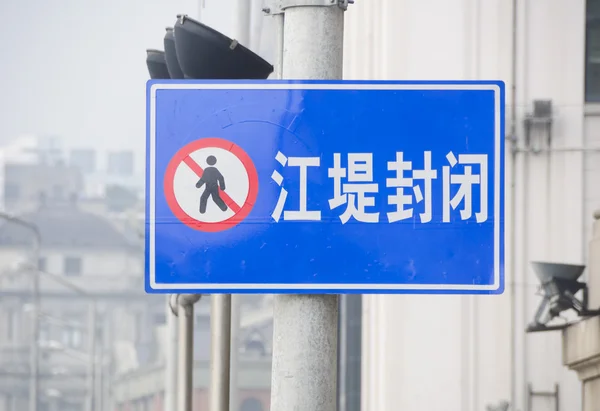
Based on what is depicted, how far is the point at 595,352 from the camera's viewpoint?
11.7 metres

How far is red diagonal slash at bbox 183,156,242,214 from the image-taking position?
5066 mm

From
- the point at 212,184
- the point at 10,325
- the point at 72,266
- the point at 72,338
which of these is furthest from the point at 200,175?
the point at 72,338

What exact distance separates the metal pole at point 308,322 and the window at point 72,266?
117m

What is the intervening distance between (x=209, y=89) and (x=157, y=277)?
2.31 feet

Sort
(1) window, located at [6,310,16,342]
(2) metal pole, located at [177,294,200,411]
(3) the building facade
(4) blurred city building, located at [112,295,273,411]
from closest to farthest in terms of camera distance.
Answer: (2) metal pole, located at [177,294,200,411] < (3) the building facade < (4) blurred city building, located at [112,295,273,411] < (1) window, located at [6,310,16,342]

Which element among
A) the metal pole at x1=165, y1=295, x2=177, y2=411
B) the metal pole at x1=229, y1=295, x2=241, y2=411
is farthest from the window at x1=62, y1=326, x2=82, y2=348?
the metal pole at x1=229, y1=295, x2=241, y2=411

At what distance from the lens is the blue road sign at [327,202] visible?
5.04 m

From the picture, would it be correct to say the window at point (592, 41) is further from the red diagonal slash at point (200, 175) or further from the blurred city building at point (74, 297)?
the blurred city building at point (74, 297)

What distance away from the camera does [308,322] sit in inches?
204

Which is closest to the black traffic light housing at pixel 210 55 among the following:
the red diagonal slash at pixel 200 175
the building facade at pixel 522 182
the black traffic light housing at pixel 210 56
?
the black traffic light housing at pixel 210 56

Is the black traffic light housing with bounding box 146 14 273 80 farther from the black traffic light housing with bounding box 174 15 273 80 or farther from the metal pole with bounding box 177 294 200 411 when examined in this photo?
the metal pole with bounding box 177 294 200 411

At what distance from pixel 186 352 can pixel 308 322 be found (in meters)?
9.19

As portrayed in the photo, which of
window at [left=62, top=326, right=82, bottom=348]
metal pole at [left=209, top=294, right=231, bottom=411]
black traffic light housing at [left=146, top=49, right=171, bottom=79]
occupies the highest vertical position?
black traffic light housing at [left=146, top=49, right=171, bottom=79]

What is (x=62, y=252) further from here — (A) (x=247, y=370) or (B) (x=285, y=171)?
(B) (x=285, y=171)
